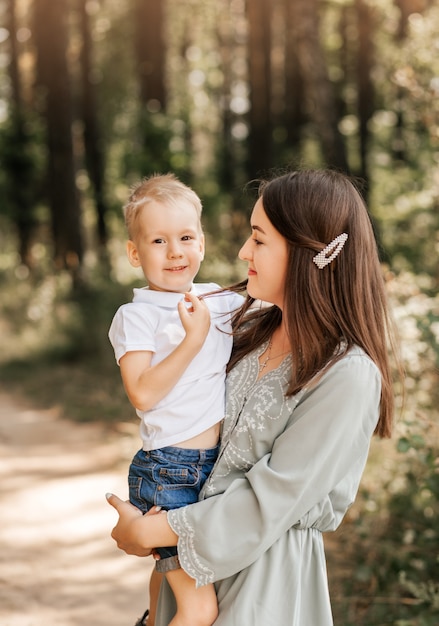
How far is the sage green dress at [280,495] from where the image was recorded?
2.04m

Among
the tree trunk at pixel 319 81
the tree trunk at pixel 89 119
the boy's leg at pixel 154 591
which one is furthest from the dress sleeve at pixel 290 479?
the tree trunk at pixel 89 119

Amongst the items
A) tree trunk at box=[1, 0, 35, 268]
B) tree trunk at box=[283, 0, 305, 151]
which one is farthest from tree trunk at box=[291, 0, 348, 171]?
tree trunk at box=[283, 0, 305, 151]

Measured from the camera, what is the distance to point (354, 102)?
29.4m

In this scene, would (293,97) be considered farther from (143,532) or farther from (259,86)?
(143,532)

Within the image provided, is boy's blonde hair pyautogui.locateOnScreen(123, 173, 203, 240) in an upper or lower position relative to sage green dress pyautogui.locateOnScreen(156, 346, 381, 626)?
upper

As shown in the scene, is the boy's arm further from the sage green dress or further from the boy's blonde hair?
the boy's blonde hair

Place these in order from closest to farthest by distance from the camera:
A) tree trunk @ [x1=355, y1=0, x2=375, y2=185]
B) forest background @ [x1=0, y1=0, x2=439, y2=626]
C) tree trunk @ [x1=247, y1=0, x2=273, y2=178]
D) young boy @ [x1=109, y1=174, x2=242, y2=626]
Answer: young boy @ [x1=109, y1=174, x2=242, y2=626] → forest background @ [x1=0, y1=0, x2=439, y2=626] → tree trunk @ [x1=247, y1=0, x2=273, y2=178] → tree trunk @ [x1=355, y1=0, x2=375, y2=185]

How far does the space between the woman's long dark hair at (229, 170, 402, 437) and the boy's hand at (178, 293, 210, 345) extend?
24 centimetres

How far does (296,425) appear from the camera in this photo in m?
2.08

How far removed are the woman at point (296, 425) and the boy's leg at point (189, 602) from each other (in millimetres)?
44

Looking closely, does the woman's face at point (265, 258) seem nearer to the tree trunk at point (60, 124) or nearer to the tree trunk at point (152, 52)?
the tree trunk at point (60, 124)

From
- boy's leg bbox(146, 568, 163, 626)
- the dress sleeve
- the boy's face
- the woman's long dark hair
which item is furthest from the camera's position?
boy's leg bbox(146, 568, 163, 626)

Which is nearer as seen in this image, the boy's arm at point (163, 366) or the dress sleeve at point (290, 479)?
the dress sleeve at point (290, 479)

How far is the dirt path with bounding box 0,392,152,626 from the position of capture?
14.6ft
